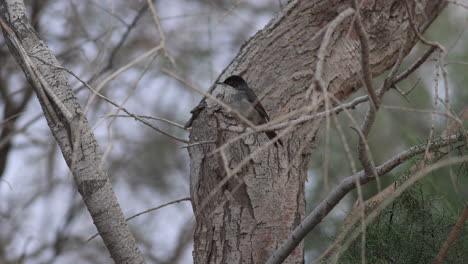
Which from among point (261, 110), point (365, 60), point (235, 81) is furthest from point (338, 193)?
point (235, 81)

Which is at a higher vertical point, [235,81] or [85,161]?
[235,81]

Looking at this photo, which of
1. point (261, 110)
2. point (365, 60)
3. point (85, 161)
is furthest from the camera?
point (261, 110)

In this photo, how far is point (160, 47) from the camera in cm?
181

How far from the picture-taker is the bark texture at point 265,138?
314 centimetres

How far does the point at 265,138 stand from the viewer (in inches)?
138

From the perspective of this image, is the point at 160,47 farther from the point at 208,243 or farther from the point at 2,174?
the point at 2,174

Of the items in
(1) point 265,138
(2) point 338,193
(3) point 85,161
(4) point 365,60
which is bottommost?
(2) point 338,193

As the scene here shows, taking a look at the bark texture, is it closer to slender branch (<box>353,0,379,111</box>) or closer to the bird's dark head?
the bird's dark head

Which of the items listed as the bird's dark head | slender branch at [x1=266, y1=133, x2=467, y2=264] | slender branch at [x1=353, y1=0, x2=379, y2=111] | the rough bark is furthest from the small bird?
slender branch at [x1=353, y1=0, x2=379, y2=111]

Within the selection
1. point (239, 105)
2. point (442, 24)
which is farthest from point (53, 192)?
point (442, 24)

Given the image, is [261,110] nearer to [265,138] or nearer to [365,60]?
[265,138]

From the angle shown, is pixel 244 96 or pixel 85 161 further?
pixel 244 96

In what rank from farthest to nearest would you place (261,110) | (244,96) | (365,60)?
1. (244,96)
2. (261,110)
3. (365,60)

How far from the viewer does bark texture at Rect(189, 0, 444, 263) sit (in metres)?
3.14
